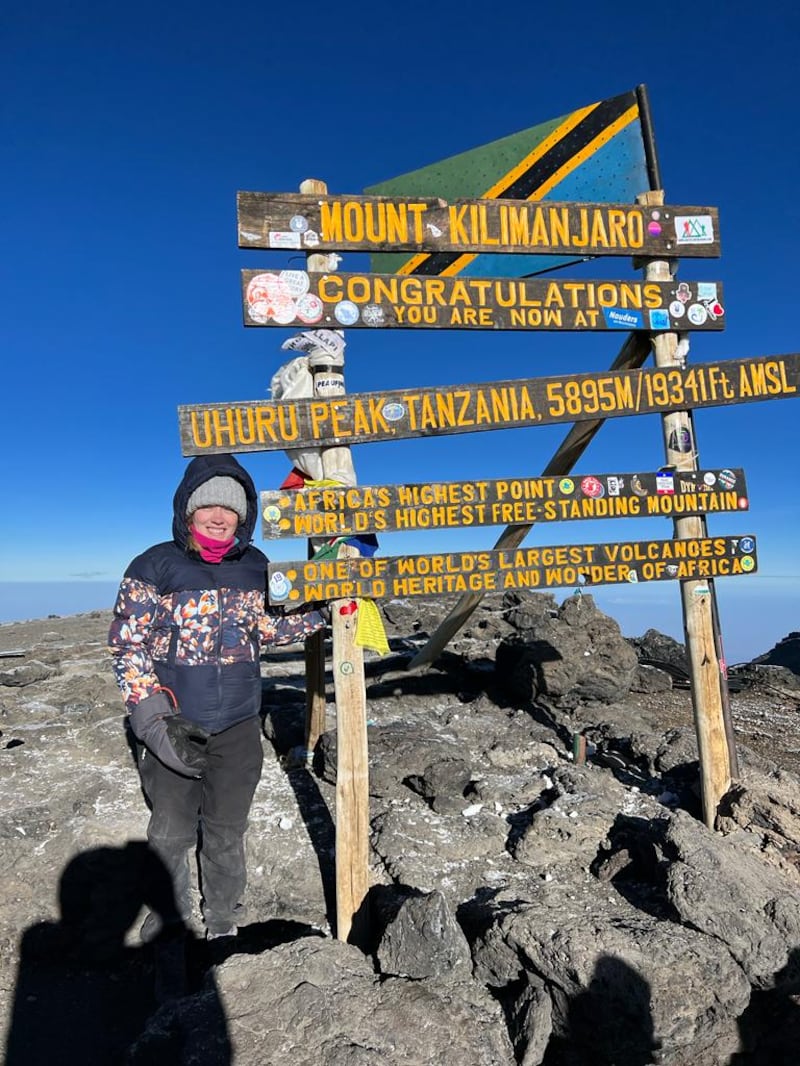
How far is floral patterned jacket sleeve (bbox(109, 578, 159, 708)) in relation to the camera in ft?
12.6

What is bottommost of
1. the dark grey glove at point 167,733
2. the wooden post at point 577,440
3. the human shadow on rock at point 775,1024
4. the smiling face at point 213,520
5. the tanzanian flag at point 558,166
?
the human shadow on rock at point 775,1024

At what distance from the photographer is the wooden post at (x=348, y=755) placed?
4043mm

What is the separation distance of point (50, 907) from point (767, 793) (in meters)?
4.64

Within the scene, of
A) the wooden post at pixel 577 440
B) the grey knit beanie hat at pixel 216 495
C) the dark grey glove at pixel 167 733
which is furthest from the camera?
the wooden post at pixel 577 440

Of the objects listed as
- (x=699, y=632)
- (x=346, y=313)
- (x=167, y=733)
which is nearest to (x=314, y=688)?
(x=167, y=733)

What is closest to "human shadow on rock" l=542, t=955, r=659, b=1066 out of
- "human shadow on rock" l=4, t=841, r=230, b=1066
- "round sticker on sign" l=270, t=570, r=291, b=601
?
"human shadow on rock" l=4, t=841, r=230, b=1066

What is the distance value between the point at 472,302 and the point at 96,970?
467 centimetres

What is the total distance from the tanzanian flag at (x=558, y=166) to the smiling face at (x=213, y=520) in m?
2.15

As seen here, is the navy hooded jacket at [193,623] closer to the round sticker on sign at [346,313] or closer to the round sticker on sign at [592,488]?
the round sticker on sign at [346,313]

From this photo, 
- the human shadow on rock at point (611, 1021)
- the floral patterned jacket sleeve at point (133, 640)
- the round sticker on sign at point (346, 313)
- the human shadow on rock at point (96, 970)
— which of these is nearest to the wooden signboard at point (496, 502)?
the floral patterned jacket sleeve at point (133, 640)

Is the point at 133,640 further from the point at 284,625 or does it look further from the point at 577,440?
the point at 577,440

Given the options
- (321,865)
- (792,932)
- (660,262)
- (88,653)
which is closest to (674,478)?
(660,262)

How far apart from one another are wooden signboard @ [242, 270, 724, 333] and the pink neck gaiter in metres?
1.28

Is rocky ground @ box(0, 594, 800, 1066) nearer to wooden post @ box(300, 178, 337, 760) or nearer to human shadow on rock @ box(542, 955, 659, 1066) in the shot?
human shadow on rock @ box(542, 955, 659, 1066)
